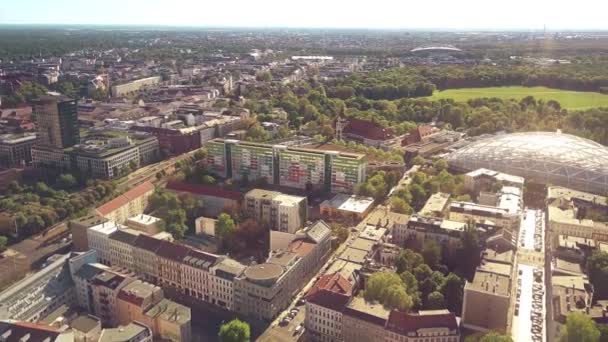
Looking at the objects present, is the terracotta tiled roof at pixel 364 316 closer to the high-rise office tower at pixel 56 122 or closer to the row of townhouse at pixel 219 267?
the row of townhouse at pixel 219 267

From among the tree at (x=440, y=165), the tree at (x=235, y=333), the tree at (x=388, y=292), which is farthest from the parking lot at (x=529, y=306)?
the tree at (x=440, y=165)

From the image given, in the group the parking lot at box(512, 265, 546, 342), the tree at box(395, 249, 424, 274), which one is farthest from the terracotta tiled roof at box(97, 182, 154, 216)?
the parking lot at box(512, 265, 546, 342)

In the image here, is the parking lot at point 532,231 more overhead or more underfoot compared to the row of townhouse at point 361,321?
more underfoot

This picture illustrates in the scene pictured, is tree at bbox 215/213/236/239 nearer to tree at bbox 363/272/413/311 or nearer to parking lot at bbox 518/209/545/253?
tree at bbox 363/272/413/311

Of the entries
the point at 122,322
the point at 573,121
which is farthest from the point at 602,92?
the point at 122,322

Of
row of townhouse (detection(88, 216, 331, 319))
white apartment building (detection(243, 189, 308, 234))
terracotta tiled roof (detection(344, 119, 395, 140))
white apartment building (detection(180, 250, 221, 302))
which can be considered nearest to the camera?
row of townhouse (detection(88, 216, 331, 319))

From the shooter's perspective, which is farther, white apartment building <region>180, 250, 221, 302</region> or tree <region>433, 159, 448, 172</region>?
tree <region>433, 159, 448, 172</region>
